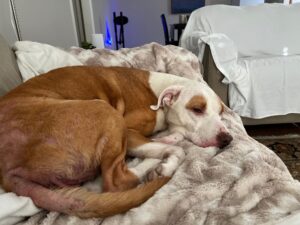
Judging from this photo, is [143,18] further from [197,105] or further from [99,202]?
[99,202]

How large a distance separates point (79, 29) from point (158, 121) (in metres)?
2.80

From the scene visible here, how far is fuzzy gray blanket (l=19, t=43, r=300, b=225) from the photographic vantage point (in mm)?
730

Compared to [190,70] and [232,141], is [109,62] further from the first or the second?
[232,141]

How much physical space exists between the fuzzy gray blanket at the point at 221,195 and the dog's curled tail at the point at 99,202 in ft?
0.06

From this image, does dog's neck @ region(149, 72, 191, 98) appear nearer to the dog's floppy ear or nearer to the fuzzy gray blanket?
the dog's floppy ear

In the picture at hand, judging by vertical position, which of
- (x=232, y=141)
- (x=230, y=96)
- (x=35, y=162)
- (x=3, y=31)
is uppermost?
(x=3, y=31)

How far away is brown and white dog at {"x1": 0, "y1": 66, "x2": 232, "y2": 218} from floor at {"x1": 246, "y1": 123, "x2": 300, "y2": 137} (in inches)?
62.1

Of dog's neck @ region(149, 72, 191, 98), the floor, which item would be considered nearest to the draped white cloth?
the floor

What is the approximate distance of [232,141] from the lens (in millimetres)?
1149

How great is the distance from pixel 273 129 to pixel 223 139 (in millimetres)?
1905

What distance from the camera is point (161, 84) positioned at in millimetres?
1462

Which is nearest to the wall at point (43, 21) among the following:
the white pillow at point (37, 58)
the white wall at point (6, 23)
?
the white wall at point (6, 23)

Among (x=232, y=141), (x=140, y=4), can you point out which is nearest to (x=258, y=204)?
(x=232, y=141)

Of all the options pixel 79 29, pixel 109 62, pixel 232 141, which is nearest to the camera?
pixel 232 141
